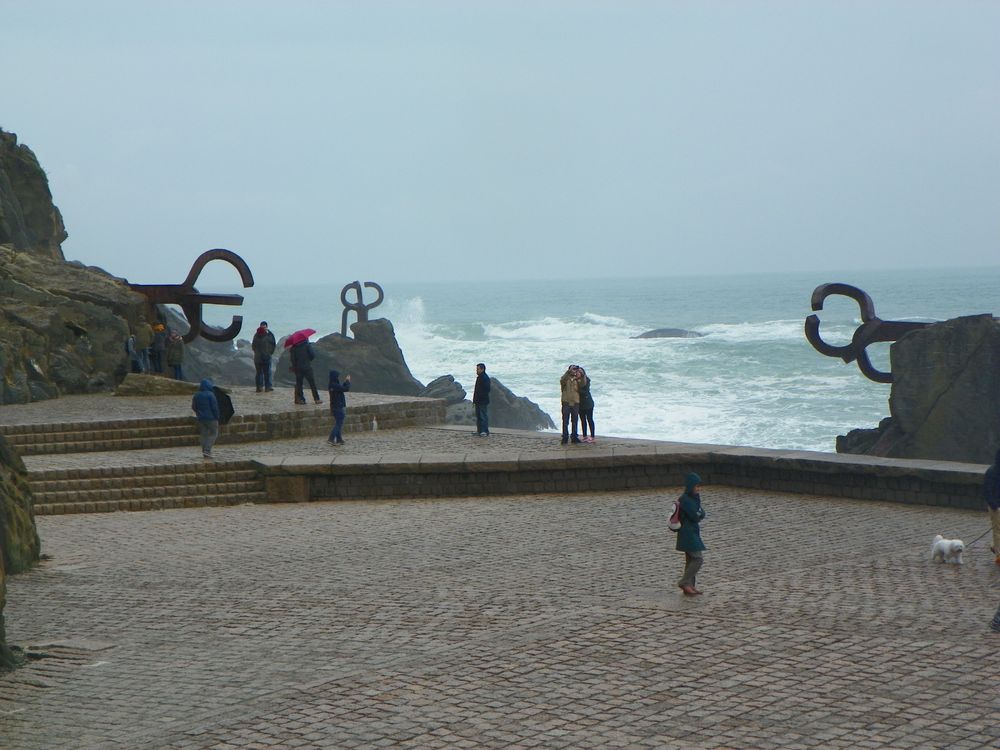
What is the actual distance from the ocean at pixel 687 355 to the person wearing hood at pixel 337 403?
20508 millimetres

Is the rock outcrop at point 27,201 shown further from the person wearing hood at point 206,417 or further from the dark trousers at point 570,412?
the dark trousers at point 570,412

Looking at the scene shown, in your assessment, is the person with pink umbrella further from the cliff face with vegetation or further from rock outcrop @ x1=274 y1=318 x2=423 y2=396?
rock outcrop @ x1=274 y1=318 x2=423 y2=396

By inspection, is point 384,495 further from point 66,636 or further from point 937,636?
point 937,636

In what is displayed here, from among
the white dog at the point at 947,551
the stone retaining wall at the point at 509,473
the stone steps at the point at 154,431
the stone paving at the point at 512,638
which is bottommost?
the stone paving at the point at 512,638

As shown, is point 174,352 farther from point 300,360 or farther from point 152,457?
point 152,457

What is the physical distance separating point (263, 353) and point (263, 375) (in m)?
0.73

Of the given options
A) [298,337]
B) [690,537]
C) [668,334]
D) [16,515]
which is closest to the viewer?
[690,537]

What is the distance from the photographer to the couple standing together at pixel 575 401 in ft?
56.9

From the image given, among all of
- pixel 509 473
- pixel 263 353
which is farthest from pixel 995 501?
pixel 263 353

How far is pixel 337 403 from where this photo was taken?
18969mm

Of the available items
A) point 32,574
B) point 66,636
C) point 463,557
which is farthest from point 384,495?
point 66,636

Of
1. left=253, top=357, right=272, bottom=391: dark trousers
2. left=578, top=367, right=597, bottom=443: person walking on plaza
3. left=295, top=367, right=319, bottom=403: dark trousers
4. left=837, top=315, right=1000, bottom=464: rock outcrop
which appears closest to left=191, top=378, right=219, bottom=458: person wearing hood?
left=295, top=367, right=319, bottom=403: dark trousers

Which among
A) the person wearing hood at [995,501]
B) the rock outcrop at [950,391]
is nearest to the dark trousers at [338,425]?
the rock outcrop at [950,391]

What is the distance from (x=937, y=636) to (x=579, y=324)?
3615 inches
